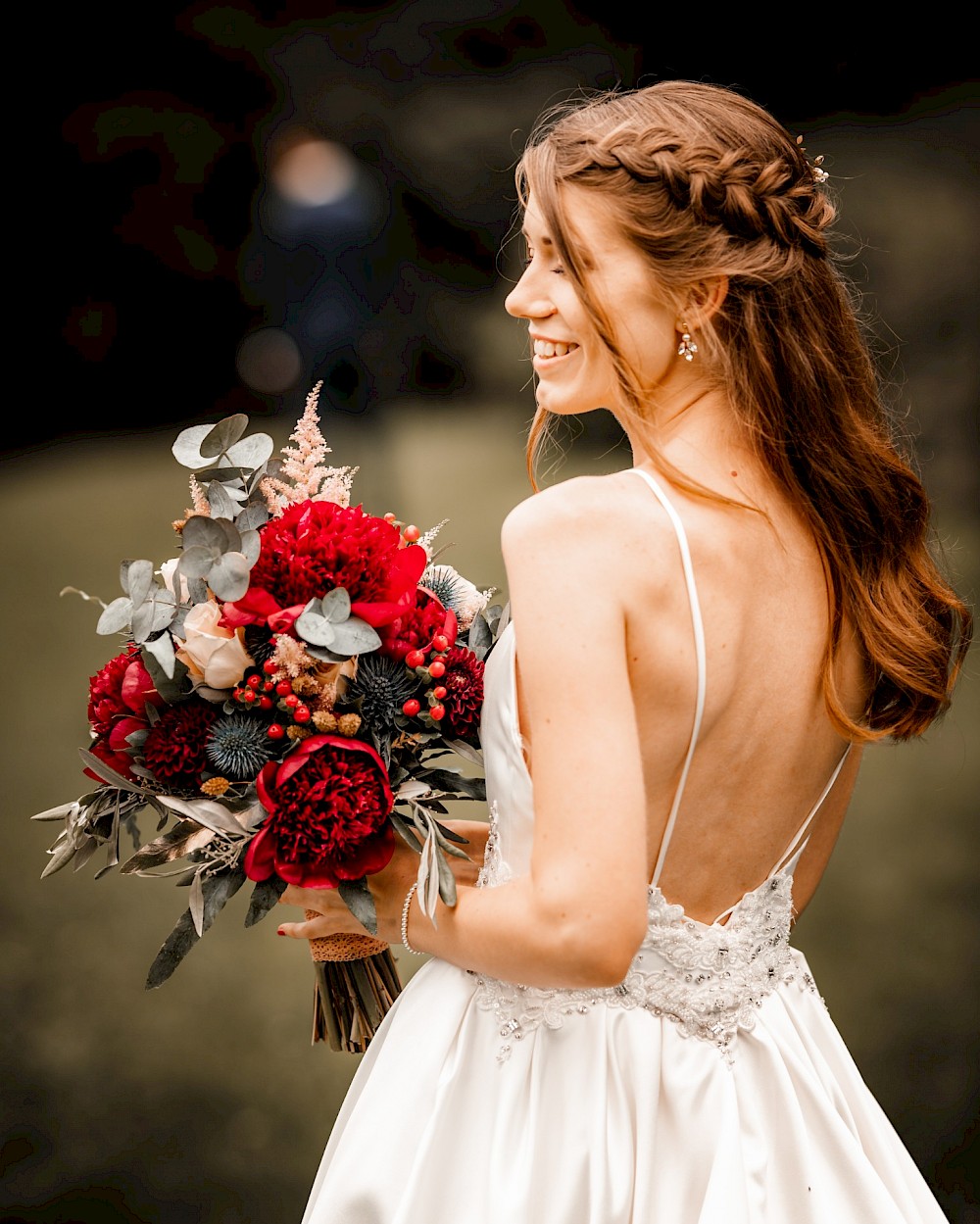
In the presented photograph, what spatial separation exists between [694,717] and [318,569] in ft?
1.26

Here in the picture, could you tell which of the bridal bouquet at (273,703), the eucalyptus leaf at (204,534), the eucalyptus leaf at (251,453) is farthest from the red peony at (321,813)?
the eucalyptus leaf at (251,453)

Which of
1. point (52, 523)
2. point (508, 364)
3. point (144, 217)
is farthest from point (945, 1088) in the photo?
point (144, 217)

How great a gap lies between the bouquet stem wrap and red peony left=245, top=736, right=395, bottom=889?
28 cm

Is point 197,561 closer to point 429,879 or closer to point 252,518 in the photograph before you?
point 252,518

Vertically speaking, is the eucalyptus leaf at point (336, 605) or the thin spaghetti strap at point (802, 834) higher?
the eucalyptus leaf at point (336, 605)

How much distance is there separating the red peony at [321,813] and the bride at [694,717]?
8 cm

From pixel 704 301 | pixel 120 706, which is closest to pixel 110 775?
pixel 120 706

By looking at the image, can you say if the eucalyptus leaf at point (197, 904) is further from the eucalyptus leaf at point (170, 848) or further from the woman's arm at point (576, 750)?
the woman's arm at point (576, 750)

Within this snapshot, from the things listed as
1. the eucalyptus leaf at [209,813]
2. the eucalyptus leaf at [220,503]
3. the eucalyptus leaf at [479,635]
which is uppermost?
the eucalyptus leaf at [220,503]

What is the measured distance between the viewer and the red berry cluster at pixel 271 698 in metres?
1.17

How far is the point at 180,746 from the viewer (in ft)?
3.93

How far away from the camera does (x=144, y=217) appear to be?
2.80 meters

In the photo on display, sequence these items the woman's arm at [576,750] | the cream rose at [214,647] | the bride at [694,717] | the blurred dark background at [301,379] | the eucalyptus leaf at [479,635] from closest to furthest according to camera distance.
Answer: the woman's arm at [576,750], the bride at [694,717], the cream rose at [214,647], the eucalyptus leaf at [479,635], the blurred dark background at [301,379]

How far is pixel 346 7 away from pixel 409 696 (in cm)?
211
